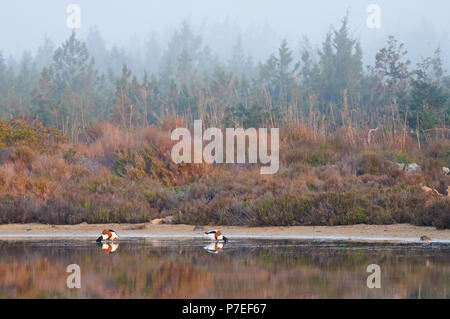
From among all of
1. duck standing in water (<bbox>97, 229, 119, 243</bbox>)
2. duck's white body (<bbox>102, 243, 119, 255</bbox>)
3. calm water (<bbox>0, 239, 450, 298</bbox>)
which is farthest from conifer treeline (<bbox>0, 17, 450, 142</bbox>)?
duck's white body (<bbox>102, 243, 119, 255</bbox>)

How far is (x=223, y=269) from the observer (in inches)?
384

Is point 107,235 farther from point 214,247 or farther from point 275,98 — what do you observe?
point 275,98

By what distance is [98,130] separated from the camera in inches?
967

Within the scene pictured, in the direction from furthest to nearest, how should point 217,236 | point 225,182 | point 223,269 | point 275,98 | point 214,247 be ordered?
1. point 275,98
2. point 225,182
3. point 217,236
4. point 214,247
5. point 223,269

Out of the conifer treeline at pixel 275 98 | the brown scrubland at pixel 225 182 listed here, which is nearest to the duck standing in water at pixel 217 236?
the brown scrubland at pixel 225 182

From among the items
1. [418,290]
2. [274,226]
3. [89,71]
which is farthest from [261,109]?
[89,71]

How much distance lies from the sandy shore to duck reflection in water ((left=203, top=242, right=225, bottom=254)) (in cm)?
116

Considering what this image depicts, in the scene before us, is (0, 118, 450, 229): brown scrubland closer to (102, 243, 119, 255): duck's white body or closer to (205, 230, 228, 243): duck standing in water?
(205, 230, 228, 243): duck standing in water

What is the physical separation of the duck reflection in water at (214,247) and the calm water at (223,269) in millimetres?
30

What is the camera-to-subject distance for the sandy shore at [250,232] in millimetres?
13234

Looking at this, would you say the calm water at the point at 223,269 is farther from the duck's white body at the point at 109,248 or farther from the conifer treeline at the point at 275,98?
the conifer treeline at the point at 275,98

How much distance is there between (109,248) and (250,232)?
120 inches

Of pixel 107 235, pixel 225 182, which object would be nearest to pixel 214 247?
pixel 107 235
